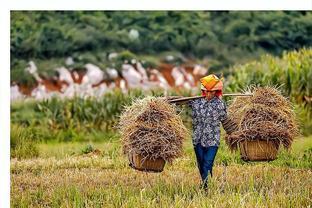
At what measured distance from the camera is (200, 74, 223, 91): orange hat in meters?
6.55

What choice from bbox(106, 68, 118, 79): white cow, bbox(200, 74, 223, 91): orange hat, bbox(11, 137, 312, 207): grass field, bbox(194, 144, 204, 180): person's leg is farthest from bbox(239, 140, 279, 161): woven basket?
bbox(106, 68, 118, 79): white cow

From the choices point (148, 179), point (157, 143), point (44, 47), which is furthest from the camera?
point (44, 47)

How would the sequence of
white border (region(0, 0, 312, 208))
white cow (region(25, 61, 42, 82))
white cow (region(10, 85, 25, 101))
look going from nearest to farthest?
white border (region(0, 0, 312, 208)) → white cow (region(10, 85, 25, 101)) → white cow (region(25, 61, 42, 82))

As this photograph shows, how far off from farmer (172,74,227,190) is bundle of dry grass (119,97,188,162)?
0.15 meters

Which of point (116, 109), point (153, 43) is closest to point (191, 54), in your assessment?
point (153, 43)

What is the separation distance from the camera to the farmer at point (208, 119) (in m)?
6.52

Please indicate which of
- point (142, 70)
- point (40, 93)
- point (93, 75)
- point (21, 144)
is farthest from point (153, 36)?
point (21, 144)

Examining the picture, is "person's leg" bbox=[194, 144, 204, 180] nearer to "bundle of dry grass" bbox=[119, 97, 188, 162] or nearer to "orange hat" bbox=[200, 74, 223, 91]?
"bundle of dry grass" bbox=[119, 97, 188, 162]

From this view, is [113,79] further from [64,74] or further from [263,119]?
[263,119]

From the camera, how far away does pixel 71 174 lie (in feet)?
22.4

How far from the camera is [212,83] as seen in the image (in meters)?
6.57

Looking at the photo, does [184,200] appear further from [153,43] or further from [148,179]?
[153,43]

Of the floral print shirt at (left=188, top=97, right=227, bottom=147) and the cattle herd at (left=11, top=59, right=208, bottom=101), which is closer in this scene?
the floral print shirt at (left=188, top=97, right=227, bottom=147)
